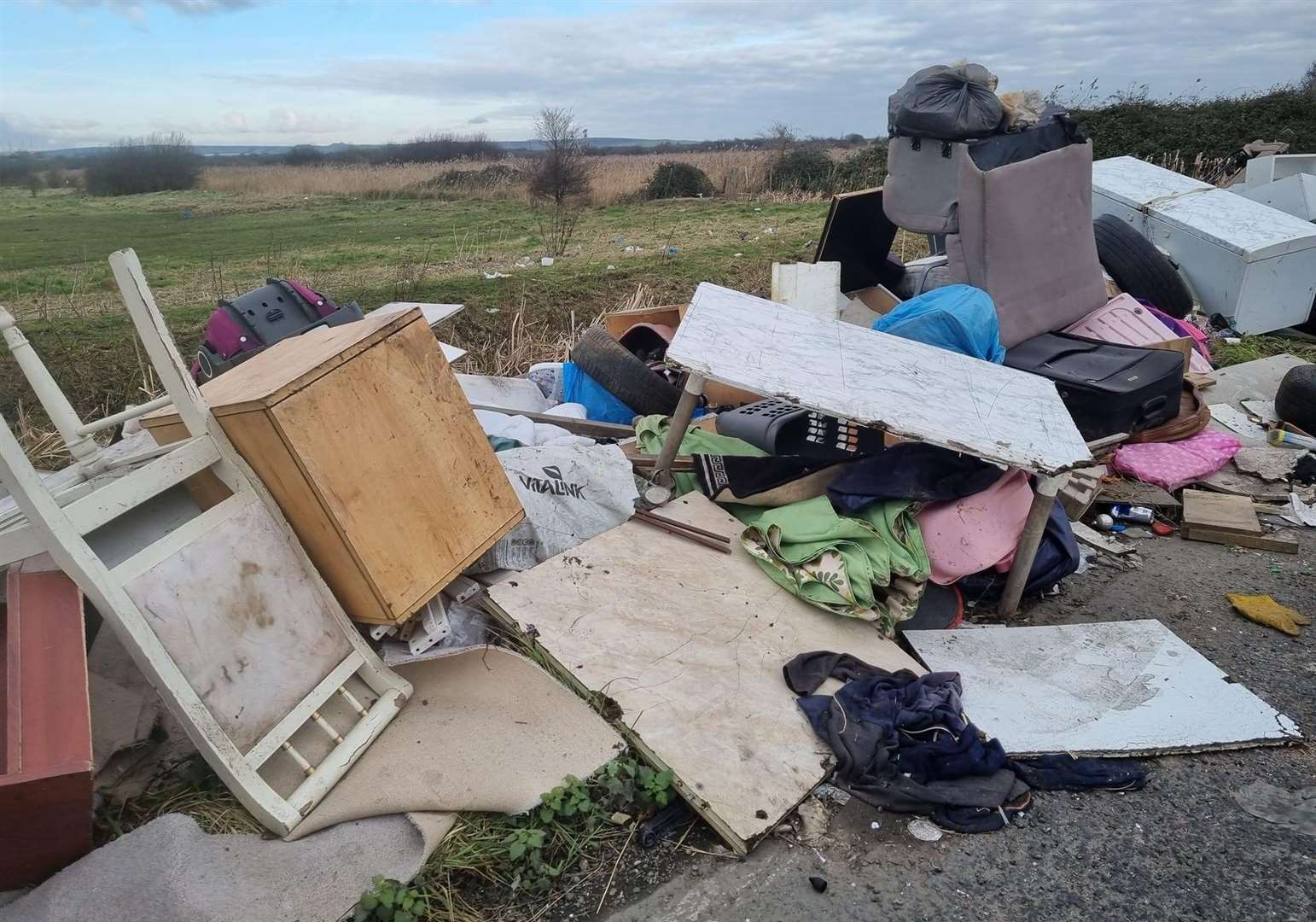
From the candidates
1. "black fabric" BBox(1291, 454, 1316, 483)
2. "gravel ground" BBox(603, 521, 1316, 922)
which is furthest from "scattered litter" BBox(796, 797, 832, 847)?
"black fabric" BBox(1291, 454, 1316, 483)

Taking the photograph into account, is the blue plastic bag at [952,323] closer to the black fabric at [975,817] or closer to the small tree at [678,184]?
the black fabric at [975,817]

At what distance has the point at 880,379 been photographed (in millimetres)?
3330

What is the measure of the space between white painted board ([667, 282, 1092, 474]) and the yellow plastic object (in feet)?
3.53

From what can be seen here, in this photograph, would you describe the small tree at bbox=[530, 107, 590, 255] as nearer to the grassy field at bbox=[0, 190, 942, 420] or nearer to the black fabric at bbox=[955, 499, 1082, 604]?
the grassy field at bbox=[0, 190, 942, 420]

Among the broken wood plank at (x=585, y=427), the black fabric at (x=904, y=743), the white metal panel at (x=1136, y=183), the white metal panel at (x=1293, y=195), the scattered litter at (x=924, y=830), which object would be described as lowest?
the scattered litter at (x=924, y=830)

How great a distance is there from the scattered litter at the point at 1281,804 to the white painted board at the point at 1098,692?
0.56ft

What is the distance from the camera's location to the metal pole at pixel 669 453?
330cm

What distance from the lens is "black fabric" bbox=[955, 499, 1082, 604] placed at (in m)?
3.46

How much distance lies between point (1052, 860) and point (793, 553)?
127 centimetres

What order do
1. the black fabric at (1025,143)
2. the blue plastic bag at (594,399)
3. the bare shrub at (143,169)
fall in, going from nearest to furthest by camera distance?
the blue plastic bag at (594,399) < the black fabric at (1025,143) < the bare shrub at (143,169)

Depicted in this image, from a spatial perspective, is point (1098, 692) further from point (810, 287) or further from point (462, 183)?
point (462, 183)

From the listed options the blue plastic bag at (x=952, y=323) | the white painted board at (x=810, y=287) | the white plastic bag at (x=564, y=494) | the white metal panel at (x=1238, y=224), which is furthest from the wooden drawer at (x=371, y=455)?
the white metal panel at (x=1238, y=224)

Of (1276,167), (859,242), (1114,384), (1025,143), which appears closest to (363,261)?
(859,242)

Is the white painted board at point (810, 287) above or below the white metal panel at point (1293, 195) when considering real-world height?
below
